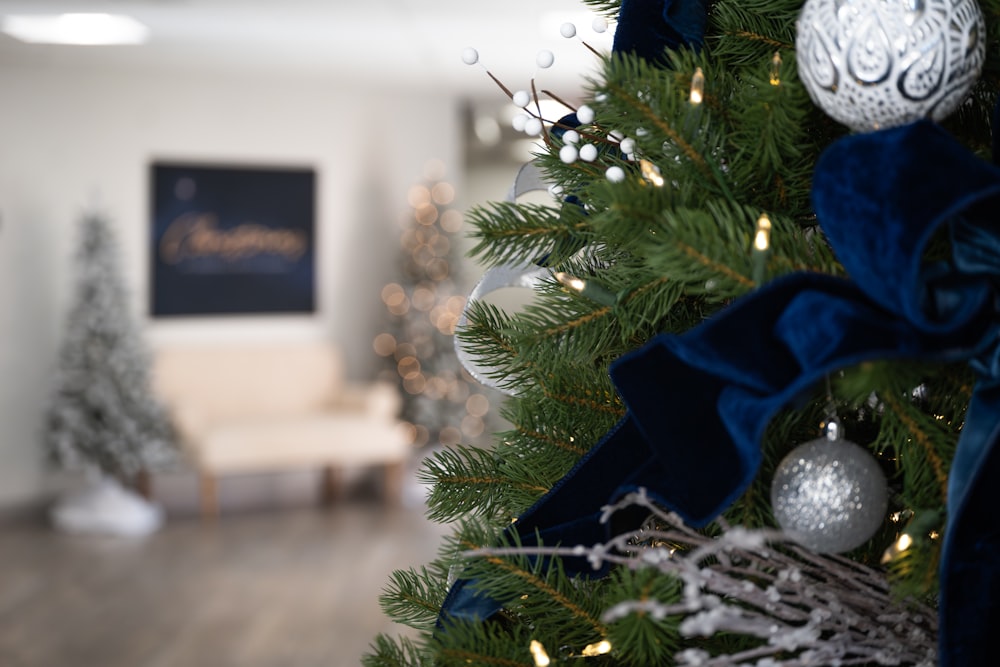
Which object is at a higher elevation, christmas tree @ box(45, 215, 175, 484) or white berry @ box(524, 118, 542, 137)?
white berry @ box(524, 118, 542, 137)

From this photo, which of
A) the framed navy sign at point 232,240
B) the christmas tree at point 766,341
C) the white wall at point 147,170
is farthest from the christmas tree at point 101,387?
the christmas tree at point 766,341

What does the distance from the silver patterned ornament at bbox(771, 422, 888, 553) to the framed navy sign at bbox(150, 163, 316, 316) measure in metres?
6.64

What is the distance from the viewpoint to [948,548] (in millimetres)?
453

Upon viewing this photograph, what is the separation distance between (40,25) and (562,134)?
532cm

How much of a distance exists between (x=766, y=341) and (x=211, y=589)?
179 inches

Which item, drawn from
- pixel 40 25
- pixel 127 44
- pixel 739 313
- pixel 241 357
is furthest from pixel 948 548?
pixel 241 357

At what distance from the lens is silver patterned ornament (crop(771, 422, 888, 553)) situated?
500 mm

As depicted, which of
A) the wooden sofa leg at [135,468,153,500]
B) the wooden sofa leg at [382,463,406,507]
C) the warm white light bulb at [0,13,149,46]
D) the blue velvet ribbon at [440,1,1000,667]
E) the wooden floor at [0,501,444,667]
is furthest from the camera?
the wooden sofa leg at [382,463,406,507]

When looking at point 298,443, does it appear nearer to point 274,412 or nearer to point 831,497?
point 274,412

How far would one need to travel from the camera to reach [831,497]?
0.50 metres

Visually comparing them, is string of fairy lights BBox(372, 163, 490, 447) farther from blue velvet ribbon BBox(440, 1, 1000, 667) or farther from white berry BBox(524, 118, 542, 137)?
blue velvet ribbon BBox(440, 1, 1000, 667)

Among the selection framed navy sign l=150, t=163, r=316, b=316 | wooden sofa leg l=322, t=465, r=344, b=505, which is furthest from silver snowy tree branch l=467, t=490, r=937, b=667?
framed navy sign l=150, t=163, r=316, b=316

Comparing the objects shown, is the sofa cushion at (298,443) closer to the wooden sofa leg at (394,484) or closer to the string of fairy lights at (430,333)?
the wooden sofa leg at (394,484)

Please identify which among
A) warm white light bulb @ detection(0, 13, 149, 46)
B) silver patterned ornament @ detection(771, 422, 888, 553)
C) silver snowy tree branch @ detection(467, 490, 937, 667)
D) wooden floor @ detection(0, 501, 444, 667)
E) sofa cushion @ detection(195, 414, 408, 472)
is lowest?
wooden floor @ detection(0, 501, 444, 667)
